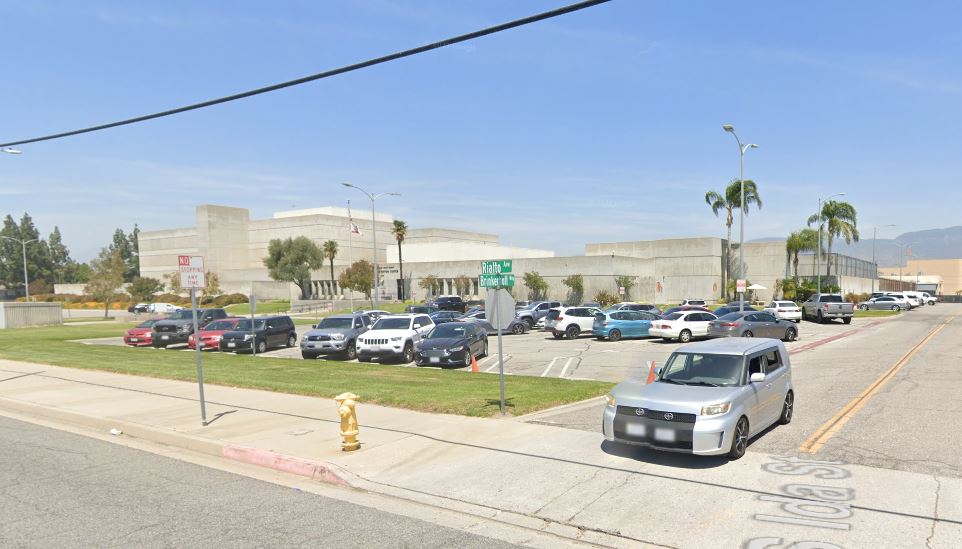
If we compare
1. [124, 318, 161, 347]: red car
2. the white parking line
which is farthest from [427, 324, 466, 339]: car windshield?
[124, 318, 161, 347]: red car

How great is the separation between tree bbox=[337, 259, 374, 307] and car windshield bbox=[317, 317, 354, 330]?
4974cm

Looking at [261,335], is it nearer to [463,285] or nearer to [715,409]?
[715,409]

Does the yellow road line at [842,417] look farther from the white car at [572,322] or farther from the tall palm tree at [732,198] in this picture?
the tall palm tree at [732,198]

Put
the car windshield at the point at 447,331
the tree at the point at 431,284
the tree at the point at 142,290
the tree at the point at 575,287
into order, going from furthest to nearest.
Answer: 1. the tree at the point at 142,290
2. the tree at the point at 431,284
3. the tree at the point at 575,287
4. the car windshield at the point at 447,331

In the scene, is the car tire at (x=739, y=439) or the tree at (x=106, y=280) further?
the tree at (x=106, y=280)

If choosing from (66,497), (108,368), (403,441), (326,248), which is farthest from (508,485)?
(326,248)

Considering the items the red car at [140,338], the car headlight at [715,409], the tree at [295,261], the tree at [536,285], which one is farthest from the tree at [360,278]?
the car headlight at [715,409]

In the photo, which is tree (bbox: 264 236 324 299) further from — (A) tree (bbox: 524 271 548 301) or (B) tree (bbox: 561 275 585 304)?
(B) tree (bbox: 561 275 585 304)

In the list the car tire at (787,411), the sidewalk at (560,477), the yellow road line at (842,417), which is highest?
the car tire at (787,411)

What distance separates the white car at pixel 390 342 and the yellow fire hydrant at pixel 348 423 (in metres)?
12.6

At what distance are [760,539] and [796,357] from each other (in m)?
17.2

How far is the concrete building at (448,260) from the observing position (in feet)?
225

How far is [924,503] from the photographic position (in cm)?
678

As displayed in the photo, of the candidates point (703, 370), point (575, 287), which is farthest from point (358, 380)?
point (575, 287)
